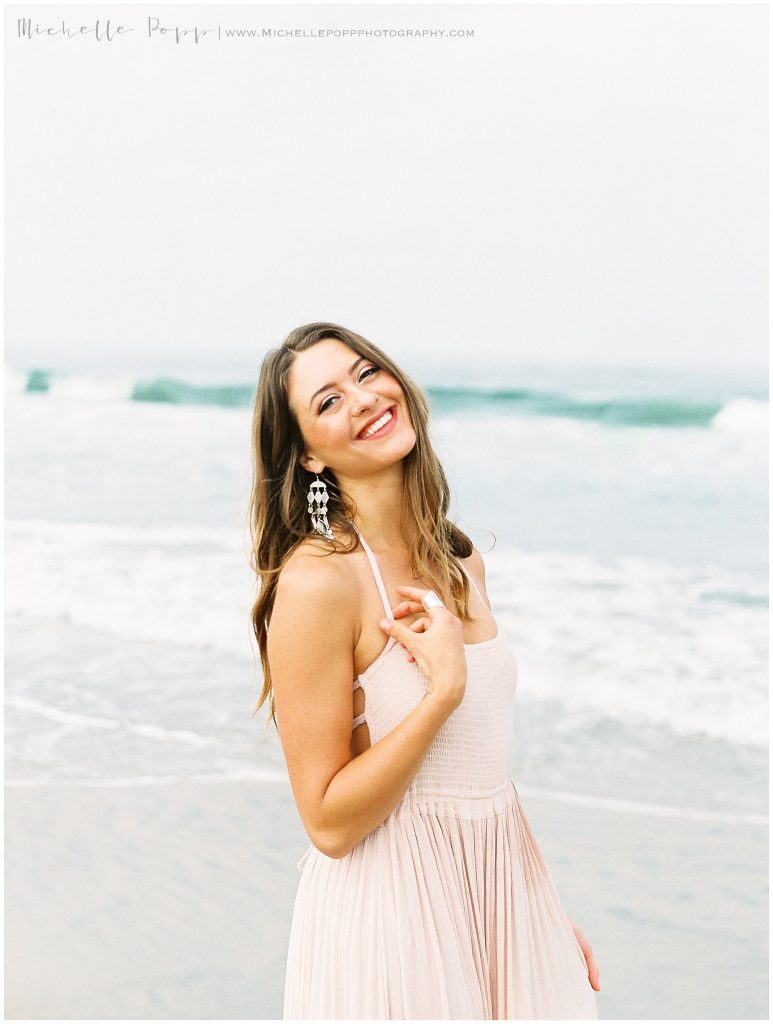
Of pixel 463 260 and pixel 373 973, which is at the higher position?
pixel 373 973

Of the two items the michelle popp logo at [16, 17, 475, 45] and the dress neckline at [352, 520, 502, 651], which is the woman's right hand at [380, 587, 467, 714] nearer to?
the dress neckline at [352, 520, 502, 651]

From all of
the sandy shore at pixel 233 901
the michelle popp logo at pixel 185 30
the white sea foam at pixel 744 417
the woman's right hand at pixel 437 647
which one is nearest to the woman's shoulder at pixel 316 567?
the woman's right hand at pixel 437 647

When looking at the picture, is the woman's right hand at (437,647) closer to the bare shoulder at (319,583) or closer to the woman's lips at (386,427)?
the bare shoulder at (319,583)

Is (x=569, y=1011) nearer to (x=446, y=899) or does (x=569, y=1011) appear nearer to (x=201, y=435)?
(x=446, y=899)

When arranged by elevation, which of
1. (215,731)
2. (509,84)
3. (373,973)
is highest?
(373,973)

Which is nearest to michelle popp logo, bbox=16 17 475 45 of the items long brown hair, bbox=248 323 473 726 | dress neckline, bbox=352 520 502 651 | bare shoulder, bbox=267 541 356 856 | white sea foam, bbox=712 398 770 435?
white sea foam, bbox=712 398 770 435

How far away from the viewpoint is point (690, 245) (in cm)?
2172

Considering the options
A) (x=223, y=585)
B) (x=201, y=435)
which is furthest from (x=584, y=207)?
(x=223, y=585)

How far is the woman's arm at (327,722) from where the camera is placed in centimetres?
190

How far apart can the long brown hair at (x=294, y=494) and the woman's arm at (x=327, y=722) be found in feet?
0.76

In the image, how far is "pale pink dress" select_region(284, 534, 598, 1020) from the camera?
201 cm

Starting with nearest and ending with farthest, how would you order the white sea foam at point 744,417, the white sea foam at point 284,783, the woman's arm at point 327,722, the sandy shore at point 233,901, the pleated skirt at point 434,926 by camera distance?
the woman's arm at point 327,722 → the pleated skirt at point 434,926 → the sandy shore at point 233,901 → the white sea foam at point 284,783 → the white sea foam at point 744,417

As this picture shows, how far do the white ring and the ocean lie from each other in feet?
4.49

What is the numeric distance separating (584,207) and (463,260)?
2720 mm
